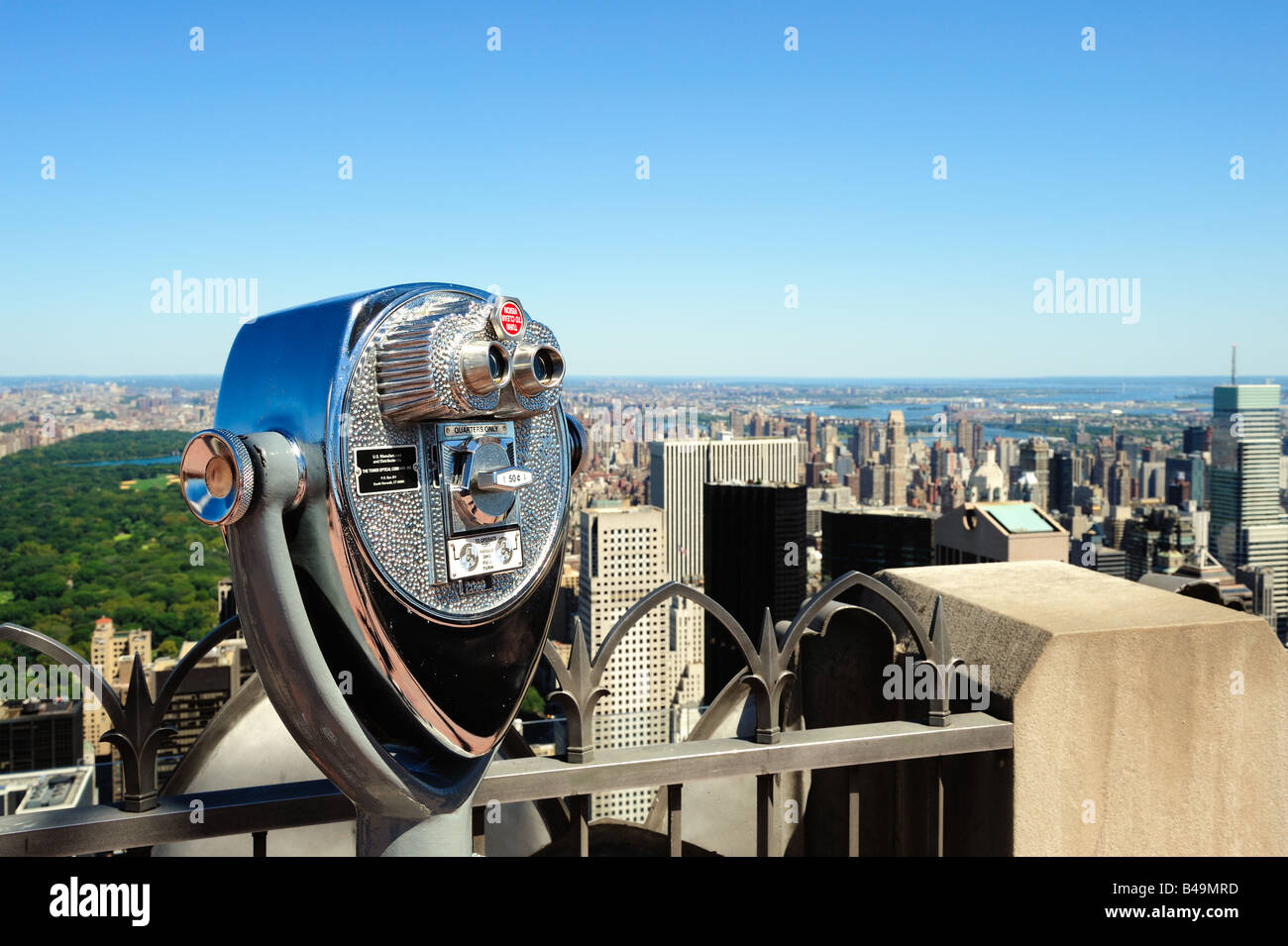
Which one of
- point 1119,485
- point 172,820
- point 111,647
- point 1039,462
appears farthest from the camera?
point 1119,485

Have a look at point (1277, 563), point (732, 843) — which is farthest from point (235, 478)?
point (1277, 563)

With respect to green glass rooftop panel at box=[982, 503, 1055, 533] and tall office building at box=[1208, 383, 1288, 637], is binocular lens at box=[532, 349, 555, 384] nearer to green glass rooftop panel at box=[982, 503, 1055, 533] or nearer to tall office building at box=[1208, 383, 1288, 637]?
green glass rooftop panel at box=[982, 503, 1055, 533]

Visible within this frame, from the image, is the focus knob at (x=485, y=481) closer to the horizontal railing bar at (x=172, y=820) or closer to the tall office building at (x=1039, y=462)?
the horizontal railing bar at (x=172, y=820)

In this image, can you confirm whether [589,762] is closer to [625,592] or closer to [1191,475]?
[625,592]

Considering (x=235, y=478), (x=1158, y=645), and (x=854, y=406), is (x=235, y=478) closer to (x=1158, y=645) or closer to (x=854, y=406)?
(x=1158, y=645)

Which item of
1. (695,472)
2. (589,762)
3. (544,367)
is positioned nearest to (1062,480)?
(695,472)

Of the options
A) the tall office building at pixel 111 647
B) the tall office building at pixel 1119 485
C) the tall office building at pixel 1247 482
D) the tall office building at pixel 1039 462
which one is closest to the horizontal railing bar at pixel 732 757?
the tall office building at pixel 111 647

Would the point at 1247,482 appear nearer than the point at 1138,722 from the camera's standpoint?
No
